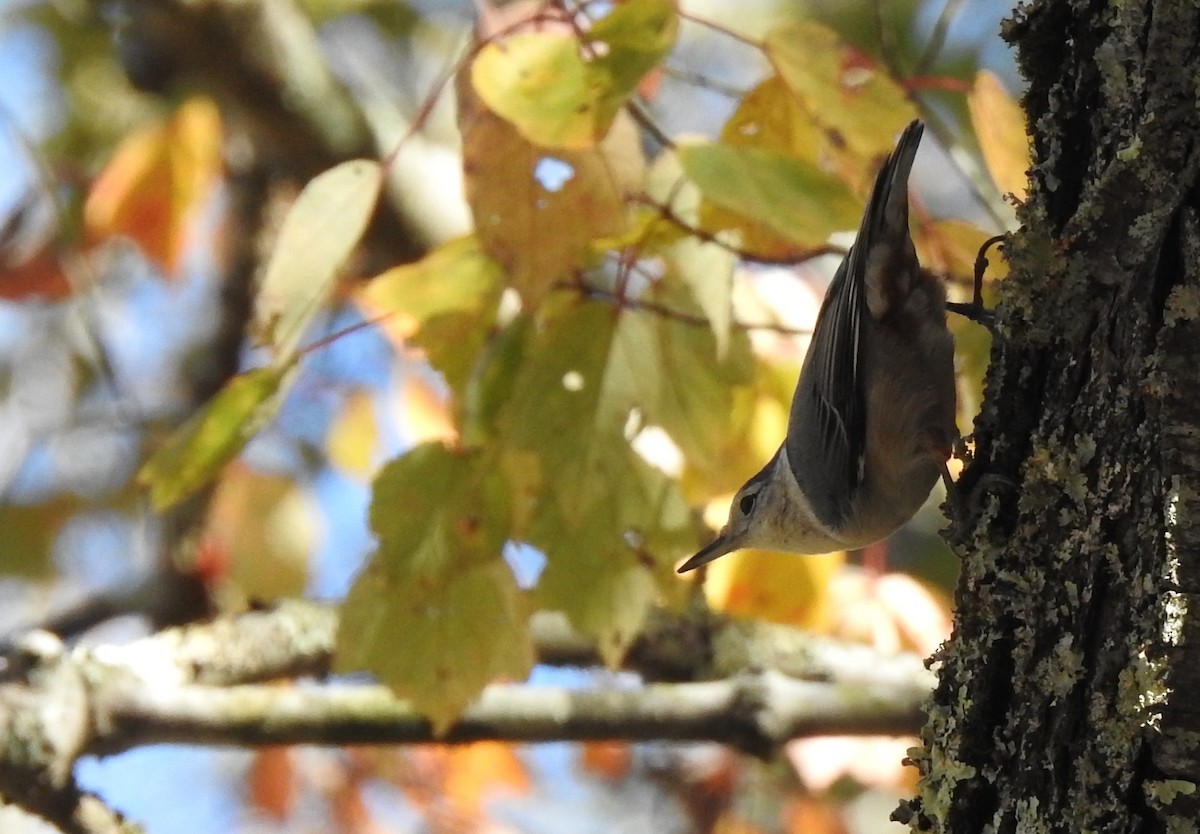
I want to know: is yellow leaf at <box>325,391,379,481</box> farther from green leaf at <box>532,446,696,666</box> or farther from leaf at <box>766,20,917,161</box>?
leaf at <box>766,20,917,161</box>

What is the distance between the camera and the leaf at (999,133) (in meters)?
1.51

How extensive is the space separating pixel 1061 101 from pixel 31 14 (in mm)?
3779

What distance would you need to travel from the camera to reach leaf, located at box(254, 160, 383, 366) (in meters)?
1.45

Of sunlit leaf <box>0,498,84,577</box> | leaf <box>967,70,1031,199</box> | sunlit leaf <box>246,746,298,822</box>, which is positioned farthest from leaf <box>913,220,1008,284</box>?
sunlit leaf <box>0,498,84,577</box>

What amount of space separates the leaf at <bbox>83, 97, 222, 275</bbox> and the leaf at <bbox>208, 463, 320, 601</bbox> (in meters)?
0.53

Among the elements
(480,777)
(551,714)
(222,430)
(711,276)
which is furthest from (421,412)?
(711,276)

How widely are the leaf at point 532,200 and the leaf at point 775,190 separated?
0.36ft

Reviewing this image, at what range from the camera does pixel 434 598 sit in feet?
5.35

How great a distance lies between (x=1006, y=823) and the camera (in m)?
0.99

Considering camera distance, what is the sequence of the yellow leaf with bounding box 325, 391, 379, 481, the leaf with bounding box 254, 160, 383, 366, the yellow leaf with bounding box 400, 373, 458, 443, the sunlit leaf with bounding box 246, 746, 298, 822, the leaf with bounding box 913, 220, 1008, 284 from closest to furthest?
the leaf with bounding box 254, 160, 383, 366, the leaf with bounding box 913, 220, 1008, 284, the yellow leaf with bounding box 400, 373, 458, 443, the yellow leaf with bounding box 325, 391, 379, 481, the sunlit leaf with bounding box 246, 746, 298, 822

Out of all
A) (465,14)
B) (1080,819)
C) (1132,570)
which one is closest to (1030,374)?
(1132,570)

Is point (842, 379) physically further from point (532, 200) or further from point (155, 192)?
point (155, 192)

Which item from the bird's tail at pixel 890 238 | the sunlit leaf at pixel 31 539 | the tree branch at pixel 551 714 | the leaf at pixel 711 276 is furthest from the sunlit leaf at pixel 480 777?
the leaf at pixel 711 276

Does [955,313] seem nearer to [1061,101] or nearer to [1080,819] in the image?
[1061,101]
